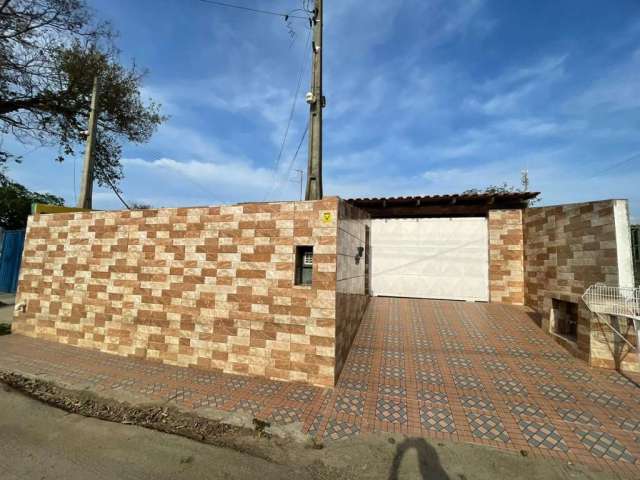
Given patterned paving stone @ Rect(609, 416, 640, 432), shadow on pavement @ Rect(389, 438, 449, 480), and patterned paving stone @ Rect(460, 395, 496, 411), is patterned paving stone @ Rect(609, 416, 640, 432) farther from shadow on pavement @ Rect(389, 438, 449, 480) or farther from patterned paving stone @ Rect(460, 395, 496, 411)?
shadow on pavement @ Rect(389, 438, 449, 480)

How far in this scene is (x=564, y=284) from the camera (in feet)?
20.6

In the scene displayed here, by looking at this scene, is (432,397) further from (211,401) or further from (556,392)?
(211,401)

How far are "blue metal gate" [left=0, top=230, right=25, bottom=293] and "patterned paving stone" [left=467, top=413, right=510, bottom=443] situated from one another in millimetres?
18215

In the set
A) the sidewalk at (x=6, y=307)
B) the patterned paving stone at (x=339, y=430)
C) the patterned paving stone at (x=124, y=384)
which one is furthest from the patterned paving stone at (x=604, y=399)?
the sidewalk at (x=6, y=307)

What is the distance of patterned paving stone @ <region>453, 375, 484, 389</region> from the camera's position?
4.48 m

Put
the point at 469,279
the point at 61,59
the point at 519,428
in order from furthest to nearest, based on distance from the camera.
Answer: the point at 61,59, the point at 469,279, the point at 519,428

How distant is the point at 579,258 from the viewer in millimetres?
5930

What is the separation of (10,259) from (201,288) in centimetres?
1429

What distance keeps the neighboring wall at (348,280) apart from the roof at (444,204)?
9.67 feet

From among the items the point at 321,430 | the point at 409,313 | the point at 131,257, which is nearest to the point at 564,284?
the point at 409,313

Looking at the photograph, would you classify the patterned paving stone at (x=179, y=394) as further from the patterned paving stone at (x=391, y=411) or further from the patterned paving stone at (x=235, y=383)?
the patterned paving stone at (x=391, y=411)

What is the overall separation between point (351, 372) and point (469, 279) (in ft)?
19.6

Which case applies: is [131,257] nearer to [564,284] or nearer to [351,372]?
[351,372]

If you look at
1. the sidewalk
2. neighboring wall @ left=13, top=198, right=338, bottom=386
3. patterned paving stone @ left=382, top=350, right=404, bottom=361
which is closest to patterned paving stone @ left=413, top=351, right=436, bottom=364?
patterned paving stone @ left=382, top=350, right=404, bottom=361
